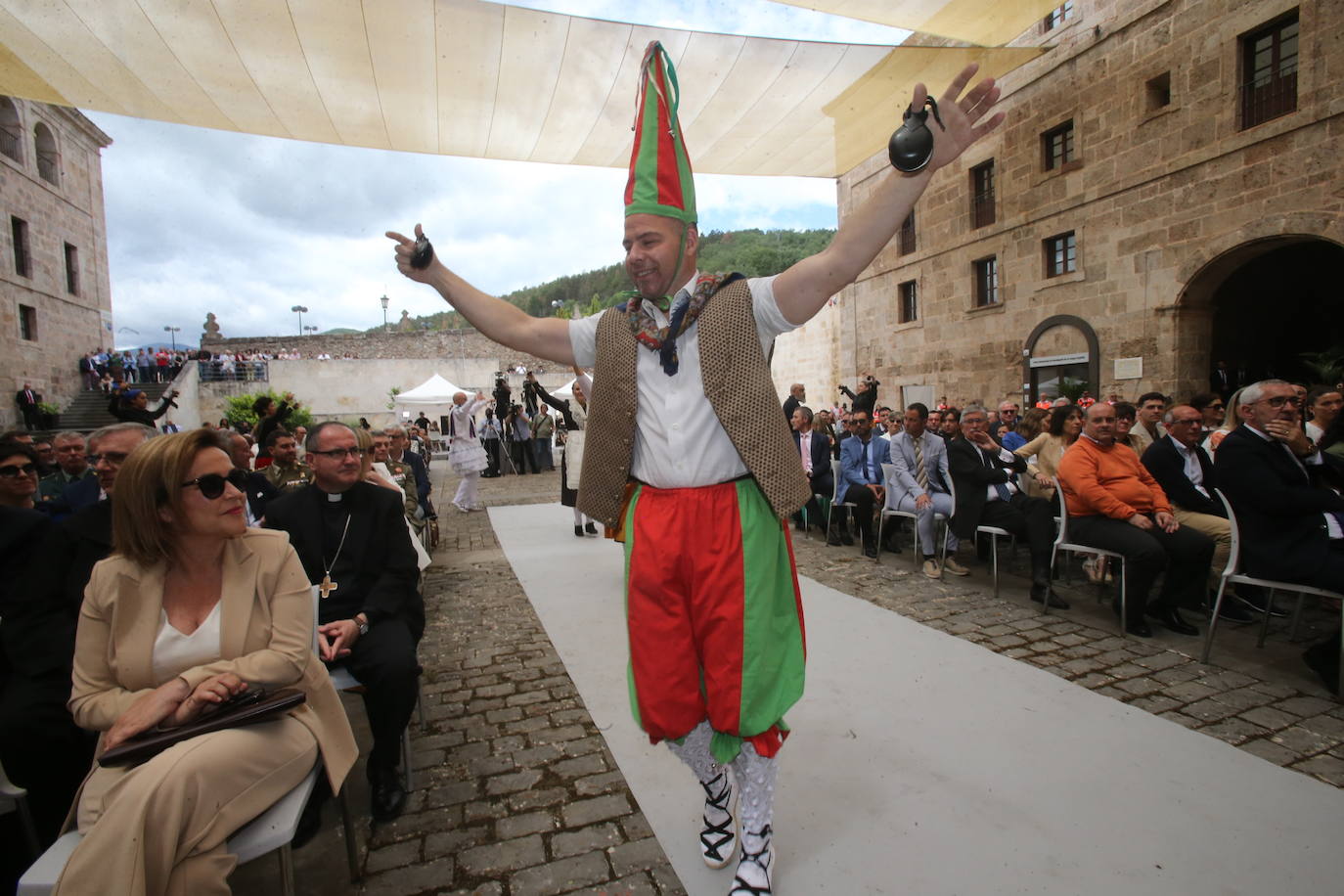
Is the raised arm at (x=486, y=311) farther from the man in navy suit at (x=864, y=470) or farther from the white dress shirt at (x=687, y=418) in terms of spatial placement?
the man in navy suit at (x=864, y=470)

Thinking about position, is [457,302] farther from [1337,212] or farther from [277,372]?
[277,372]

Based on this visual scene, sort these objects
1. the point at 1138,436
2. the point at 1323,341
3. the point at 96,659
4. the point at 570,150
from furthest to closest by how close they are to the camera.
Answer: the point at 1323,341 → the point at 570,150 → the point at 1138,436 → the point at 96,659

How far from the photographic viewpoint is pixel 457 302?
1.92 metres

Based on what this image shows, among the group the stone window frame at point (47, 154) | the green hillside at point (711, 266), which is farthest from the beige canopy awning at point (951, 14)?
the green hillside at point (711, 266)

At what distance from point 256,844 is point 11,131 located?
27.0 meters

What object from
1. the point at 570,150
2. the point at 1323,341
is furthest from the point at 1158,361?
the point at 570,150

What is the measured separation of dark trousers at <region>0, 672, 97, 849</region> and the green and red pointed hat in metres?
2.26

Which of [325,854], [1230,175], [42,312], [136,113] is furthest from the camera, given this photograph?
[42,312]

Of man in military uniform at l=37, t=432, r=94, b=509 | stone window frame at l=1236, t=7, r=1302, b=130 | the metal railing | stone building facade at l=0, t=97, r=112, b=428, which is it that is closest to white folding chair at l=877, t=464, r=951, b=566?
man in military uniform at l=37, t=432, r=94, b=509

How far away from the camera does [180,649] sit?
1.71m

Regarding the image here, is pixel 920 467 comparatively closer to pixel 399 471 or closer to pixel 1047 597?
pixel 1047 597

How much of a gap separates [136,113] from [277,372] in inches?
1069

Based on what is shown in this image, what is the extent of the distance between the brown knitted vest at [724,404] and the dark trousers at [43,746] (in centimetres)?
175

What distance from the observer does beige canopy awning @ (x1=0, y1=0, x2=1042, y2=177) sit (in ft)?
15.4
